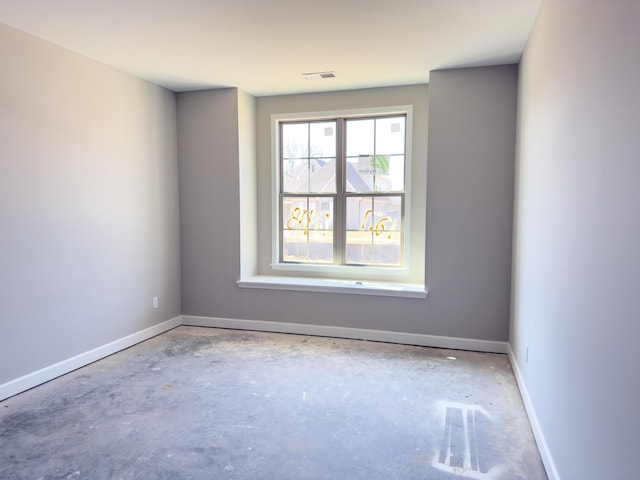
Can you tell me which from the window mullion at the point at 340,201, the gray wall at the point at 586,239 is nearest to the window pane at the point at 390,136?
the window mullion at the point at 340,201

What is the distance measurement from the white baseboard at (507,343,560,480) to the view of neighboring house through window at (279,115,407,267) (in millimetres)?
1711

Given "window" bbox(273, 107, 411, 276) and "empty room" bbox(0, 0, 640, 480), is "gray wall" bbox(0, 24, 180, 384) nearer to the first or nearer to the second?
"empty room" bbox(0, 0, 640, 480)

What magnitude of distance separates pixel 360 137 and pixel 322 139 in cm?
43

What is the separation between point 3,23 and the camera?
2.78m

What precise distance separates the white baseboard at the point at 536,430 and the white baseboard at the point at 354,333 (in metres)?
0.51

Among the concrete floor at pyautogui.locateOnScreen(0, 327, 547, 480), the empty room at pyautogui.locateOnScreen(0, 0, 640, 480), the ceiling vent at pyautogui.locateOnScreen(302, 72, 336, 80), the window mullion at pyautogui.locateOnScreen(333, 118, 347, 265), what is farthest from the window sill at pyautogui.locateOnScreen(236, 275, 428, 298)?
the ceiling vent at pyautogui.locateOnScreen(302, 72, 336, 80)

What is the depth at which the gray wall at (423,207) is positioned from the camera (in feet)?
12.2

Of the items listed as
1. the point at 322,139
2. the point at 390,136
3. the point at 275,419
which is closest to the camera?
the point at 275,419

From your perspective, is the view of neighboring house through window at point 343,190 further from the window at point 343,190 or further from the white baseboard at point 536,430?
the white baseboard at point 536,430

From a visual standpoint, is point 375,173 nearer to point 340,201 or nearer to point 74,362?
point 340,201

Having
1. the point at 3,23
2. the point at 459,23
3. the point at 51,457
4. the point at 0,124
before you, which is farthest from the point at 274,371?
the point at 3,23

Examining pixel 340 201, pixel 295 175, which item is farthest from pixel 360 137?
pixel 295 175

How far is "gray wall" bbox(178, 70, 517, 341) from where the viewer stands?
3725mm

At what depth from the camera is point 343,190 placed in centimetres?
461
